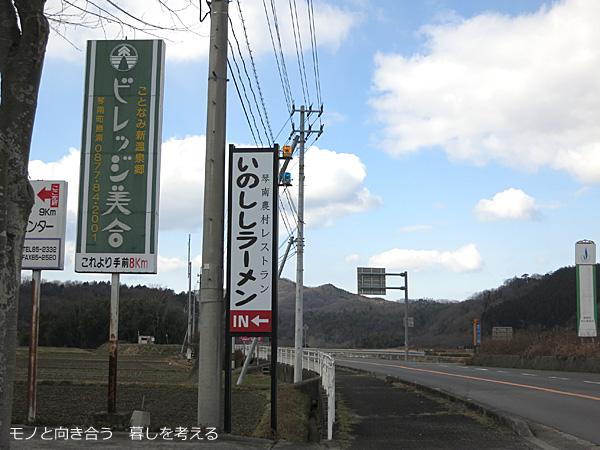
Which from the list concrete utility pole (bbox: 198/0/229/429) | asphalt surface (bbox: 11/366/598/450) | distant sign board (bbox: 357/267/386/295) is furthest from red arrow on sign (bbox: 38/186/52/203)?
distant sign board (bbox: 357/267/386/295)

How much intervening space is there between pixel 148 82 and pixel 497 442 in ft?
23.4

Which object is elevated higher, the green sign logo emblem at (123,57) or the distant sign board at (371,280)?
the green sign logo emblem at (123,57)

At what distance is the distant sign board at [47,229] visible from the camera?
9.41 m

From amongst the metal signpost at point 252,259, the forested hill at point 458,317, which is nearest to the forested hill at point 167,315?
the forested hill at point 458,317

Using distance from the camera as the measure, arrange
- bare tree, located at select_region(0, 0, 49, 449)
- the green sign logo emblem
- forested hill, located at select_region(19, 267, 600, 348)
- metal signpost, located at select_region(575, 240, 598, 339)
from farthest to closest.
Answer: forested hill, located at select_region(19, 267, 600, 348) < metal signpost, located at select_region(575, 240, 598, 339) < the green sign logo emblem < bare tree, located at select_region(0, 0, 49, 449)

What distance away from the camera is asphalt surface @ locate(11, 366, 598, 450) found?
675cm

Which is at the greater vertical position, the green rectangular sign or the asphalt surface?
the green rectangular sign

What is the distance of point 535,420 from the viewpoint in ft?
37.0

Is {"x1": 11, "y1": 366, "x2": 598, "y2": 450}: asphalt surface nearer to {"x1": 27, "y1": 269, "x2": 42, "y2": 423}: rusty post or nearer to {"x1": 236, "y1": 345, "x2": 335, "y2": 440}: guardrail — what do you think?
{"x1": 236, "y1": 345, "x2": 335, "y2": 440}: guardrail

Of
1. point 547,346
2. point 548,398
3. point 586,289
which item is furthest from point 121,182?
point 547,346

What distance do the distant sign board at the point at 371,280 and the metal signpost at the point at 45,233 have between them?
3769 centimetres

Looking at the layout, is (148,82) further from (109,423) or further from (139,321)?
(139,321)

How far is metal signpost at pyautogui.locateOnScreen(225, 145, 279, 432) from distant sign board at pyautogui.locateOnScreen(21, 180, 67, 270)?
9.92 feet

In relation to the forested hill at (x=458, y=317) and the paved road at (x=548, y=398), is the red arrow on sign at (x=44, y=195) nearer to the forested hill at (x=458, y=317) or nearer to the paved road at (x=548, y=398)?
the paved road at (x=548, y=398)
